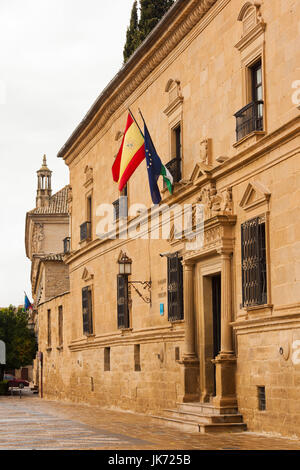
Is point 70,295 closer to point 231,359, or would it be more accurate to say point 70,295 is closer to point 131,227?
point 131,227

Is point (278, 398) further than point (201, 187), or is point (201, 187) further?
point (201, 187)

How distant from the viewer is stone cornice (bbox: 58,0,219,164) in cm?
2042

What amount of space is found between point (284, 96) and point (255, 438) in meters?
6.17

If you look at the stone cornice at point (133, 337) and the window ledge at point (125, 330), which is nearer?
the stone cornice at point (133, 337)

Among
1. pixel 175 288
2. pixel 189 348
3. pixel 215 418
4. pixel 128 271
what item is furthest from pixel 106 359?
pixel 215 418

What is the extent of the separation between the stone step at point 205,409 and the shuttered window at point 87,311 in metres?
11.3

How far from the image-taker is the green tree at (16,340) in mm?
53906

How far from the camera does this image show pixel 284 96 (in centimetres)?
1568

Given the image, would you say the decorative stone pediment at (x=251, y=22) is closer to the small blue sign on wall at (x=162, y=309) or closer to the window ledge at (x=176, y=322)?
the window ledge at (x=176, y=322)

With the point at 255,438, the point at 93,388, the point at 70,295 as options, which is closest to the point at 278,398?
the point at 255,438

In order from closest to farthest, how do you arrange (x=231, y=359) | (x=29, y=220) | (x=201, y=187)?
1. (x=231, y=359)
2. (x=201, y=187)
3. (x=29, y=220)

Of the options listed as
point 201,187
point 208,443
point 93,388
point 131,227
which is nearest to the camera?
point 208,443

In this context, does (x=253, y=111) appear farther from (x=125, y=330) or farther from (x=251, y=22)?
(x=125, y=330)

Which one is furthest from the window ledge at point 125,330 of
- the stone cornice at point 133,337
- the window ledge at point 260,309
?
the window ledge at point 260,309
